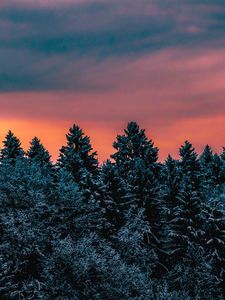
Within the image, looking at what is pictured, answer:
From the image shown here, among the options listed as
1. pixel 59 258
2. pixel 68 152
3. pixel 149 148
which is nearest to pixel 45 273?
pixel 59 258

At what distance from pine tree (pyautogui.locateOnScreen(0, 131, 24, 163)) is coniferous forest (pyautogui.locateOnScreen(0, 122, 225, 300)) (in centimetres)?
1665

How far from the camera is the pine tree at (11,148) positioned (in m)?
75.2

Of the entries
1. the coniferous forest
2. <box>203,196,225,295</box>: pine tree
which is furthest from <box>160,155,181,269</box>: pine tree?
<box>203,196,225,295</box>: pine tree

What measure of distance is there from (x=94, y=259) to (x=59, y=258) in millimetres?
2450

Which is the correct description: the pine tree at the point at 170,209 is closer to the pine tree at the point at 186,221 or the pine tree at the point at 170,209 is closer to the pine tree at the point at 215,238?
the pine tree at the point at 186,221

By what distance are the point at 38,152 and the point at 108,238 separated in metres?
32.6

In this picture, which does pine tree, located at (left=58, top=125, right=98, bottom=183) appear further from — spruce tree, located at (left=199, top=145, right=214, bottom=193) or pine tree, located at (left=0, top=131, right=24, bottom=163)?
spruce tree, located at (left=199, top=145, right=214, bottom=193)

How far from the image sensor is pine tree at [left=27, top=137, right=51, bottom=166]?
257 ft

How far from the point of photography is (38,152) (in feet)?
258

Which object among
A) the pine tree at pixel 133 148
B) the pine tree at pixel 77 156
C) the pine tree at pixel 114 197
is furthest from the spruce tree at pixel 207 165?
the pine tree at pixel 114 197

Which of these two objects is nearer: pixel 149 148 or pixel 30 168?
pixel 30 168

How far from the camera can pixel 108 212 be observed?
50.6 meters

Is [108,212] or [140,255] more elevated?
[108,212]

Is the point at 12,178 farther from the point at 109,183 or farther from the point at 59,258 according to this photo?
the point at 59,258
